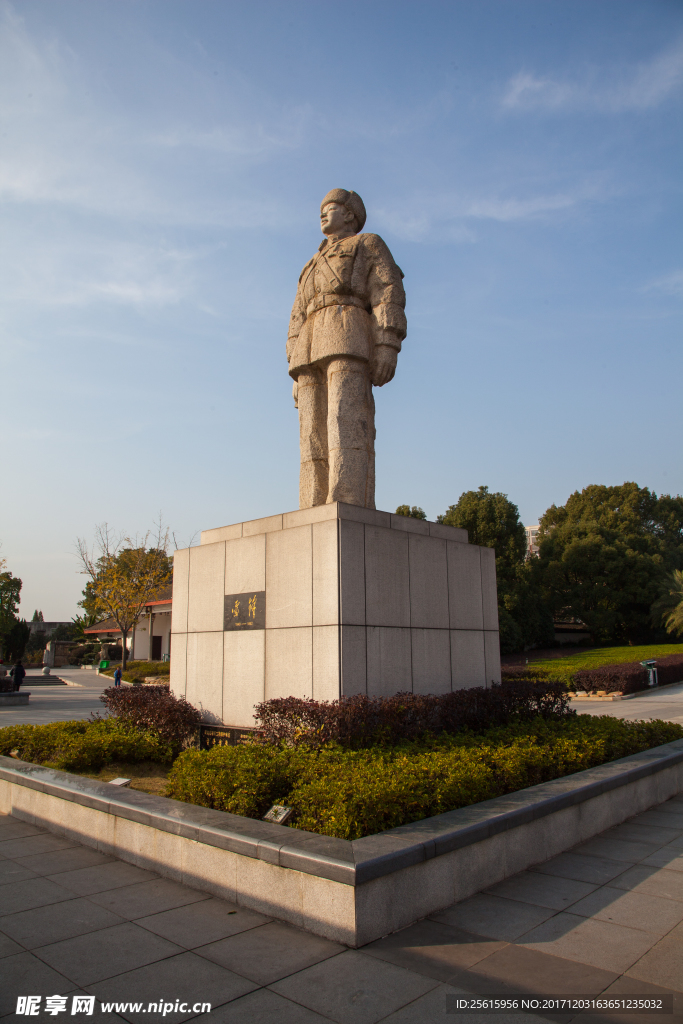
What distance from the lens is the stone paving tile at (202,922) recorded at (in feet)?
9.71

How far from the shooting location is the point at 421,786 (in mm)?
3842

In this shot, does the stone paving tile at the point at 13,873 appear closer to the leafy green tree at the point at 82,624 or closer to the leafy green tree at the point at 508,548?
the leafy green tree at the point at 508,548

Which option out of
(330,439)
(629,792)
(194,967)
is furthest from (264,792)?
(330,439)

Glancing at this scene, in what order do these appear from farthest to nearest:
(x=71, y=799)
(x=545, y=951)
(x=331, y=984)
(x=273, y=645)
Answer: (x=273, y=645) → (x=71, y=799) → (x=545, y=951) → (x=331, y=984)

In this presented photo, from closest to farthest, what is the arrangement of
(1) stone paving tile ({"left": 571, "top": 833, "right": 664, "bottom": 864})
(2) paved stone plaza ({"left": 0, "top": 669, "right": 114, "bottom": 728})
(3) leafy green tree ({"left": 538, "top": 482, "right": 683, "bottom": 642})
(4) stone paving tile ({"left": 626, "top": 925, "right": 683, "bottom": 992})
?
1. (4) stone paving tile ({"left": 626, "top": 925, "right": 683, "bottom": 992})
2. (1) stone paving tile ({"left": 571, "top": 833, "right": 664, "bottom": 864})
3. (2) paved stone plaza ({"left": 0, "top": 669, "right": 114, "bottom": 728})
4. (3) leafy green tree ({"left": 538, "top": 482, "right": 683, "bottom": 642})

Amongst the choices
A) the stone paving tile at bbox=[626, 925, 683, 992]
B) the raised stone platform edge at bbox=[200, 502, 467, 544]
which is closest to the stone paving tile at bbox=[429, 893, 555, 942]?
the stone paving tile at bbox=[626, 925, 683, 992]

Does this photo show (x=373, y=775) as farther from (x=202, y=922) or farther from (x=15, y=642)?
(x=15, y=642)

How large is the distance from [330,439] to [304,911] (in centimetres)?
437

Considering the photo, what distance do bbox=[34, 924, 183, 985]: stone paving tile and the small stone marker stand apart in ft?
3.07

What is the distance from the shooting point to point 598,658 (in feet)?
83.0

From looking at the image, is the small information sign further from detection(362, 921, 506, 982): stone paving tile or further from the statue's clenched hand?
the statue's clenched hand

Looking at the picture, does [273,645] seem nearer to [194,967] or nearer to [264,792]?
[264,792]

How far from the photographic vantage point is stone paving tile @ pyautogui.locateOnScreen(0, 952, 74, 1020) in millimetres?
2492

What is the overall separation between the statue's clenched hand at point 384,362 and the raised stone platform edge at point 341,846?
13.5ft
